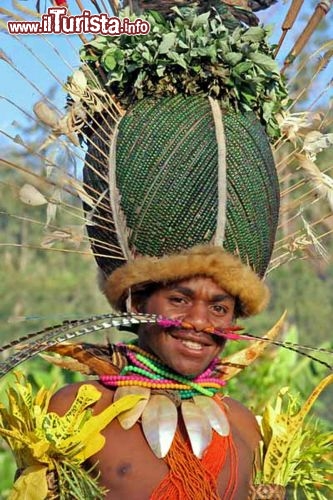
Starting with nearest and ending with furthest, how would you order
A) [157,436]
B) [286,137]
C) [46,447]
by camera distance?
[46,447], [157,436], [286,137]

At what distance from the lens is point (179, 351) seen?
3576 mm

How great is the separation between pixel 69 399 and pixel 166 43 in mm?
1171

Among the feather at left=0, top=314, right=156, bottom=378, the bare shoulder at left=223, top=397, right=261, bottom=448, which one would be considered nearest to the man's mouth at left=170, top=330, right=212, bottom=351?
the feather at left=0, top=314, right=156, bottom=378

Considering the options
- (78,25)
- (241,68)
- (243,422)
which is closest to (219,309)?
(243,422)

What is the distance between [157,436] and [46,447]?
1.30 feet

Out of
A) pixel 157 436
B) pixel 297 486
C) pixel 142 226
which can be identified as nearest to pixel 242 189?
pixel 142 226

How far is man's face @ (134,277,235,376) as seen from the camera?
3564 mm

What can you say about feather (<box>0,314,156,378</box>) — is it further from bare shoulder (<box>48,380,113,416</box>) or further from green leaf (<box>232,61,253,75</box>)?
green leaf (<box>232,61,253,75</box>)

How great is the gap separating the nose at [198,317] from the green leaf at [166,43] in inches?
32.0

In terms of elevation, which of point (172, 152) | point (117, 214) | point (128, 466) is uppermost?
point (172, 152)

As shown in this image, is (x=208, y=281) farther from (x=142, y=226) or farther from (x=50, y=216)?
(x=50, y=216)

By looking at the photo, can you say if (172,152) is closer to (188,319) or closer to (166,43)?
(166,43)

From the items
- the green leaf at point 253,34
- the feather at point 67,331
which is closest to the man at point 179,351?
the feather at point 67,331

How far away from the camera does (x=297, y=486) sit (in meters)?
4.07
